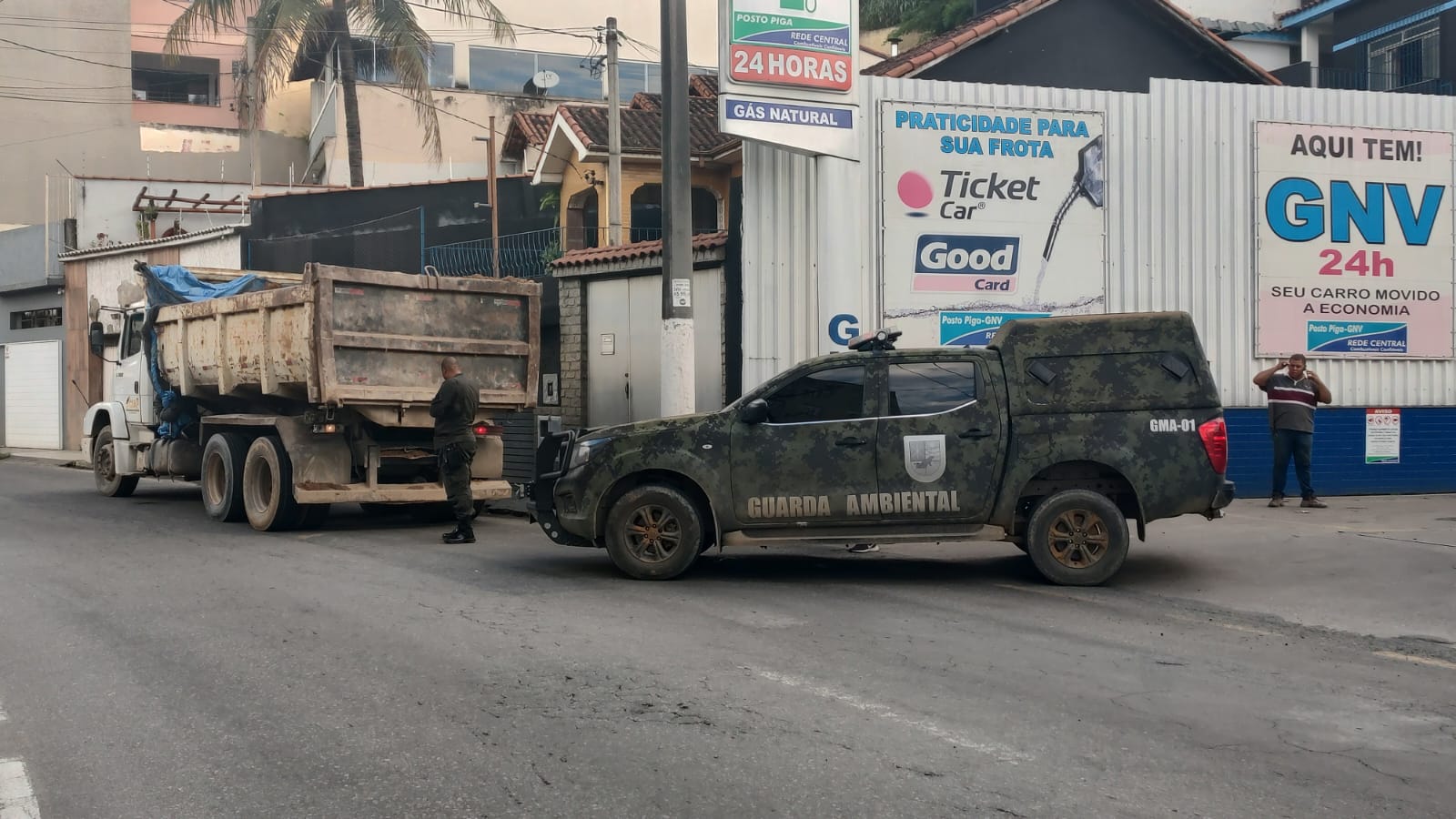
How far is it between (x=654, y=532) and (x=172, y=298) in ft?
30.3

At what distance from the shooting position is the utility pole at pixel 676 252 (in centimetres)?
1351

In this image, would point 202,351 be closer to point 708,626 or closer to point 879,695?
point 708,626

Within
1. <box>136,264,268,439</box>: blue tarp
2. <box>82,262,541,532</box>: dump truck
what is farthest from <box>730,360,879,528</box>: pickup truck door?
<box>136,264,268,439</box>: blue tarp

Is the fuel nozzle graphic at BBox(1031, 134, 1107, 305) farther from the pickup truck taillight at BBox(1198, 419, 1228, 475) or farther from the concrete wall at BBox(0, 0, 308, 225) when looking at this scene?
the concrete wall at BBox(0, 0, 308, 225)

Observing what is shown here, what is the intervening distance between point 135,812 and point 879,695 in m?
3.32

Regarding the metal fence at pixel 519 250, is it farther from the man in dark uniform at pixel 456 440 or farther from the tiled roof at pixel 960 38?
the man in dark uniform at pixel 456 440

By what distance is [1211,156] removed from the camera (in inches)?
615

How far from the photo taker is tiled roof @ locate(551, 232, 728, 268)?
15.9 m

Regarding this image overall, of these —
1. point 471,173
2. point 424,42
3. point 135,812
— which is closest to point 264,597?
point 135,812

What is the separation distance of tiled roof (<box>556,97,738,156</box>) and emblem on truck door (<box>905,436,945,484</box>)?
15951 mm

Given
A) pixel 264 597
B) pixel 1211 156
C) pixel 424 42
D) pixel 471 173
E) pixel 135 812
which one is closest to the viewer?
pixel 135 812

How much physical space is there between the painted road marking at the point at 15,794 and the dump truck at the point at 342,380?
7335 mm

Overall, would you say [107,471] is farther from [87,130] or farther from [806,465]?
[87,130]

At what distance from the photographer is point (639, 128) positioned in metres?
27.4
